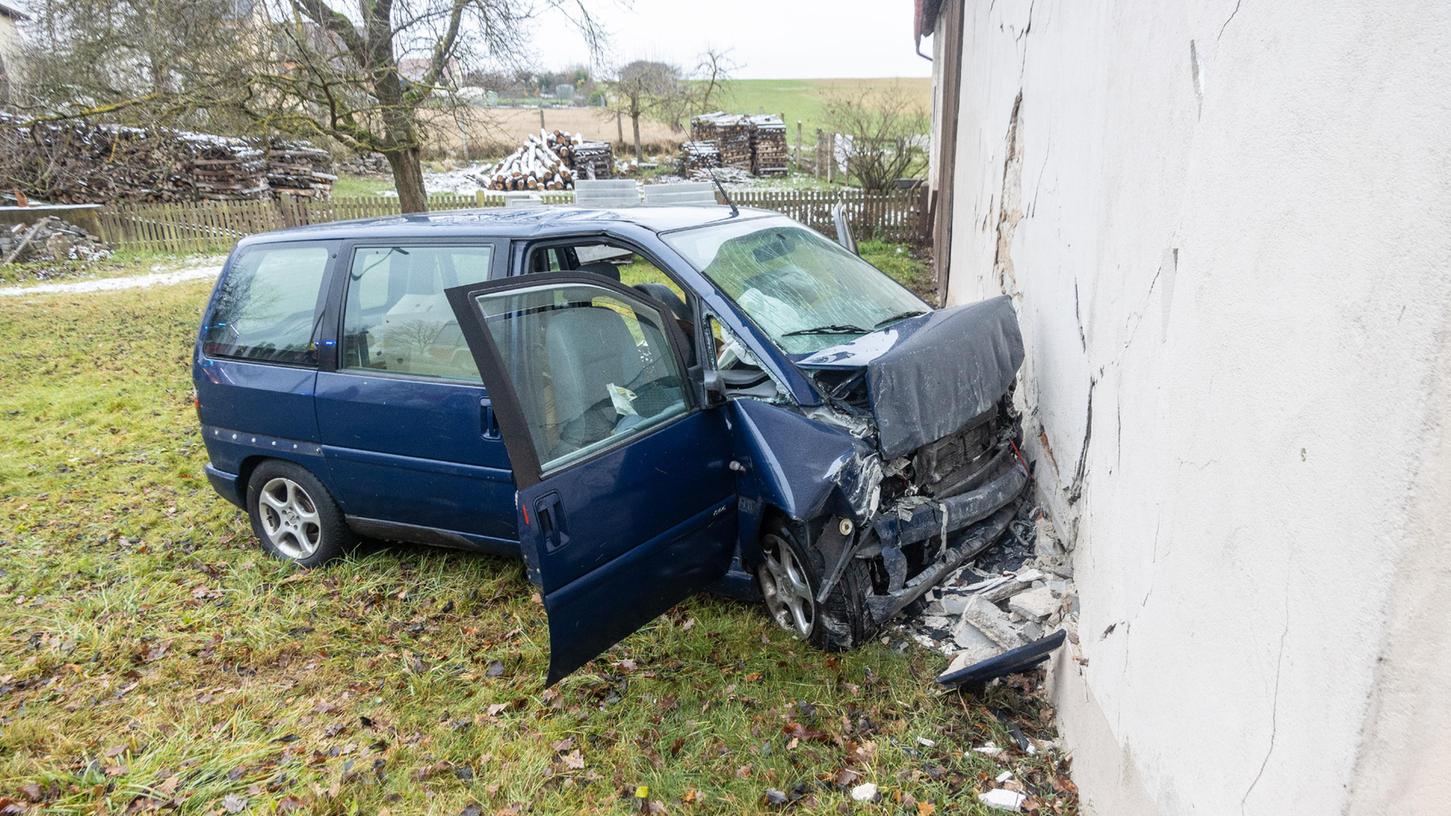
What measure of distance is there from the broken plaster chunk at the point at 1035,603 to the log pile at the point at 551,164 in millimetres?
23146

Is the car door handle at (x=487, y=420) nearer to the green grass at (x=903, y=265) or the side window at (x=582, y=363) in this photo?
the side window at (x=582, y=363)

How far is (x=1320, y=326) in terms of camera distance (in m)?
1.48

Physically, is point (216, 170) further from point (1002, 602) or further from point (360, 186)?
point (1002, 602)

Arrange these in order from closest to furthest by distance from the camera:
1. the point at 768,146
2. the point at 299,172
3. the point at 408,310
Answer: the point at 408,310 → the point at 299,172 → the point at 768,146

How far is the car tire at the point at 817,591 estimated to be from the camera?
10.5ft

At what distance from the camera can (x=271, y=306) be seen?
4.32 metres

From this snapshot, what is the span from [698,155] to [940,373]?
2326cm

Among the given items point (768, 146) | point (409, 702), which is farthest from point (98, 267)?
point (768, 146)

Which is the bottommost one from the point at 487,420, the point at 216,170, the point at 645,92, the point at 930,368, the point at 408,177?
the point at 487,420

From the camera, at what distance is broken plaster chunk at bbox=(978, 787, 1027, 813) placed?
103 inches

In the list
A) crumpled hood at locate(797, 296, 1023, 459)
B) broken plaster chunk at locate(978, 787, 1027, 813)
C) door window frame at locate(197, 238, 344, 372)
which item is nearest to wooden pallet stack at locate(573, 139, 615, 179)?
door window frame at locate(197, 238, 344, 372)

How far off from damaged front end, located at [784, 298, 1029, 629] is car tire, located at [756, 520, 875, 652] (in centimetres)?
4

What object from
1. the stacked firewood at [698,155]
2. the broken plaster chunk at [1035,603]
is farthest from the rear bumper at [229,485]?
the stacked firewood at [698,155]

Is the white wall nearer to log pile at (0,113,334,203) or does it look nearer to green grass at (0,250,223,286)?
green grass at (0,250,223,286)
